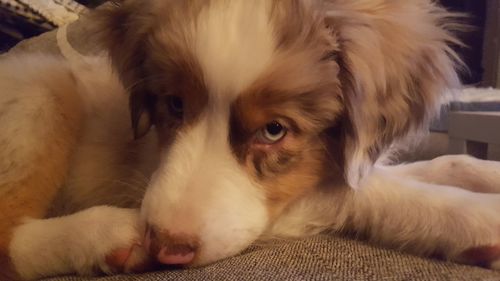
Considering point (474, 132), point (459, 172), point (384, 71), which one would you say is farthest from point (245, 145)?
point (474, 132)

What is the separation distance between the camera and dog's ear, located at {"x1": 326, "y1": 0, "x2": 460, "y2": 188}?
1.48 metres

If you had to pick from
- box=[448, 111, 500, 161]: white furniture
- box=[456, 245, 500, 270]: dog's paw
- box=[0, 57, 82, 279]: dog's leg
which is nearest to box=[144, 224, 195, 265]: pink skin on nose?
box=[0, 57, 82, 279]: dog's leg

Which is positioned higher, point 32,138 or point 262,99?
point 262,99

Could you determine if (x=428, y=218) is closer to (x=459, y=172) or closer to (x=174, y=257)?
(x=459, y=172)

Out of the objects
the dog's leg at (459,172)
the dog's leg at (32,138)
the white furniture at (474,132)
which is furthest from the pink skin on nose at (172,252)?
the white furniture at (474,132)

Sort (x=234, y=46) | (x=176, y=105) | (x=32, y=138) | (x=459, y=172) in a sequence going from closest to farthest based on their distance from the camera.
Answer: (x=234, y=46) → (x=176, y=105) → (x=32, y=138) → (x=459, y=172)

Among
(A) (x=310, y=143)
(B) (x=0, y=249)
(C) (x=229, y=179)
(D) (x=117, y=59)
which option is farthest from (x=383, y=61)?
(B) (x=0, y=249)

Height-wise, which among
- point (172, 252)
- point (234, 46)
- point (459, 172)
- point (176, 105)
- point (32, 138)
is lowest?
point (459, 172)

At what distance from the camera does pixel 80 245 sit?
141 centimetres

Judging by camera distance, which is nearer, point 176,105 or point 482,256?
point 482,256

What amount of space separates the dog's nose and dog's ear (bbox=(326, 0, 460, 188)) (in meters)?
0.48

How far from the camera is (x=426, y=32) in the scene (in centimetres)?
165

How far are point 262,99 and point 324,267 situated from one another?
388 millimetres

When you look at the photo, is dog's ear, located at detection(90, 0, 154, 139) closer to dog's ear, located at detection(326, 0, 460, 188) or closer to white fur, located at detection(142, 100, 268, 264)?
white fur, located at detection(142, 100, 268, 264)
